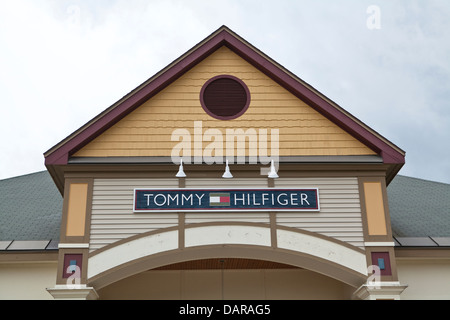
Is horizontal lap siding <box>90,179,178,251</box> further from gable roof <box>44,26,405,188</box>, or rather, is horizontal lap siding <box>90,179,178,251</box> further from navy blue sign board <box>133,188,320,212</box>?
gable roof <box>44,26,405,188</box>

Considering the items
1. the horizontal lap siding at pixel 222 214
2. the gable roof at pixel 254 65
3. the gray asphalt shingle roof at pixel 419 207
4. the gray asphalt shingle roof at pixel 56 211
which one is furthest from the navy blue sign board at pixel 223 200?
the gray asphalt shingle roof at pixel 419 207

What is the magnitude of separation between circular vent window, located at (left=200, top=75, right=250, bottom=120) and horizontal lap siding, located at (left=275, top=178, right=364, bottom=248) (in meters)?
2.22

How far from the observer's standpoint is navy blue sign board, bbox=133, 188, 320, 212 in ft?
48.7

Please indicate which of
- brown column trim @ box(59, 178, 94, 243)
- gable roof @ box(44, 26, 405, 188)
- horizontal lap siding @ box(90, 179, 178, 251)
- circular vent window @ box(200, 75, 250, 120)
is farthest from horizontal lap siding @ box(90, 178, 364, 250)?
circular vent window @ box(200, 75, 250, 120)

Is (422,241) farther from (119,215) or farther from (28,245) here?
(28,245)

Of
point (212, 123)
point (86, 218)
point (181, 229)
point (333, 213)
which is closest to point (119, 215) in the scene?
point (86, 218)

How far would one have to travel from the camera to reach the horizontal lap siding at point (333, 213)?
48.5 feet

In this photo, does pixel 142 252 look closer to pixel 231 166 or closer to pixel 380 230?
pixel 231 166

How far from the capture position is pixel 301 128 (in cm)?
1571

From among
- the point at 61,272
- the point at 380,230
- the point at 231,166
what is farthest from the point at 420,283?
the point at 61,272

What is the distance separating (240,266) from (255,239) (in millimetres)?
2866

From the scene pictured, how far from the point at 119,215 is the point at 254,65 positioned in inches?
211
